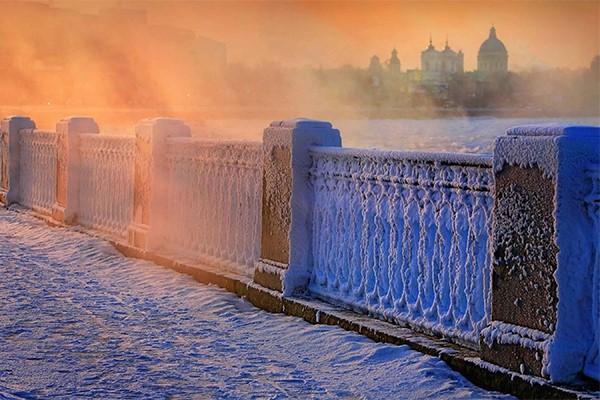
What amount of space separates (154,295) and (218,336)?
6.05 ft

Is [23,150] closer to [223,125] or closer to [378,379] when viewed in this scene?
[378,379]

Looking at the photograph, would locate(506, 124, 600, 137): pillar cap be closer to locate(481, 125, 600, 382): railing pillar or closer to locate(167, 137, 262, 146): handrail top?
locate(481, 125, 600, 382): railing pillar

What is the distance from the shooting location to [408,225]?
22.7ft

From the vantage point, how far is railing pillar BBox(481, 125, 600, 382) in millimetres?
5387

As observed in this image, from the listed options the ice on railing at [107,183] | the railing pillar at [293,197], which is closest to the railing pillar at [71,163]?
the ice on railing at [107,183]

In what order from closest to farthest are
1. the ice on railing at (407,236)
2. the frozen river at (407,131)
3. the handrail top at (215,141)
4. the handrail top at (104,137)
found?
the ice on railing at (407,236), the handrail top at (215,141), the handrail top at (104,137), the frozen river at (407,131)

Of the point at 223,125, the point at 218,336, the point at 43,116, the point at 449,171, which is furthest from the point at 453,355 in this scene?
the point at 223,125

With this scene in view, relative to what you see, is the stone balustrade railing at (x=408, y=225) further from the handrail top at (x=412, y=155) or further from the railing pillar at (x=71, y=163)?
the railing pillar at (x=71, y=163)

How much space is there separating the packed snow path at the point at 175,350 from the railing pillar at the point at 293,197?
1.34 feet

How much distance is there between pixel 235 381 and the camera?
6270 mm

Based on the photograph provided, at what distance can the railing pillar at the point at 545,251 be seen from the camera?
212 inches

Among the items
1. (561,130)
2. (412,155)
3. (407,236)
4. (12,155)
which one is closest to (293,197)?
(407,236)

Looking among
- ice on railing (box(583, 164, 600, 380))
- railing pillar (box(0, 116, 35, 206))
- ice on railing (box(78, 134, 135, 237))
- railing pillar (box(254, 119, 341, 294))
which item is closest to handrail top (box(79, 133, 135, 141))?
ice on railing (box(78, 134, 135, 237))

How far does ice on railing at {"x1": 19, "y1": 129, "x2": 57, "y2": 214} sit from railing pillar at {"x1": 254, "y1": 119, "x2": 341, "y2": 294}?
7.57 meters
